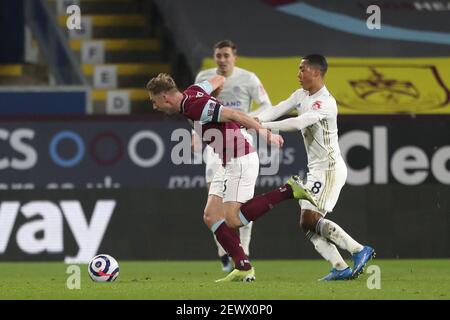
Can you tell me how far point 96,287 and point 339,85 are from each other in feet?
24.5

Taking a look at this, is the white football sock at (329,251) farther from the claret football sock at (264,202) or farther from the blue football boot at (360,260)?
the claret football sock at (264,202)

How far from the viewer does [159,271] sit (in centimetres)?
1316

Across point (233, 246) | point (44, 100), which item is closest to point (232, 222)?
point (233, 246)

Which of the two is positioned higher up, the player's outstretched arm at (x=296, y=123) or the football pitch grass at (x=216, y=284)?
the player's outstretched arm at (x=296, y=123)

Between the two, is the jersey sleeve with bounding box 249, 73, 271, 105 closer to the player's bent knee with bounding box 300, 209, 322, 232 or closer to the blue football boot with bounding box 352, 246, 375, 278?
the player's bent knee with bounding box 300, 209, 322, 232

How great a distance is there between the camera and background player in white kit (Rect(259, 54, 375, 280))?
11125 millimetres

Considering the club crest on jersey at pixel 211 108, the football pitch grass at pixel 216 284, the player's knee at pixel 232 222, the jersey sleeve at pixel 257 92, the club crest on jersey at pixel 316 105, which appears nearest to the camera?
the football pitch grass at pixel 216 284

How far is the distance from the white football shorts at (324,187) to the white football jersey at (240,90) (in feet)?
7.05

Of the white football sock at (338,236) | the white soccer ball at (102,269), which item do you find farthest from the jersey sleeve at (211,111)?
the white soccer ball at (102,269)

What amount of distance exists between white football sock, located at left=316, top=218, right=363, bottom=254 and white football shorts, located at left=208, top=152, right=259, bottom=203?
66 cm

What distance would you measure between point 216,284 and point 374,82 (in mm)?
7152

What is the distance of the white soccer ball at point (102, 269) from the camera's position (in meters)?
11.1

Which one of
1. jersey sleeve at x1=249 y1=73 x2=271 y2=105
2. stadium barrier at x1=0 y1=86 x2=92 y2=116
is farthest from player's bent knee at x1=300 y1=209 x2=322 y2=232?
stadium barrier at x1=0 y1=86 x2=92 y2=116

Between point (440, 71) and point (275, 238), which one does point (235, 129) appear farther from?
point (440, 71)
